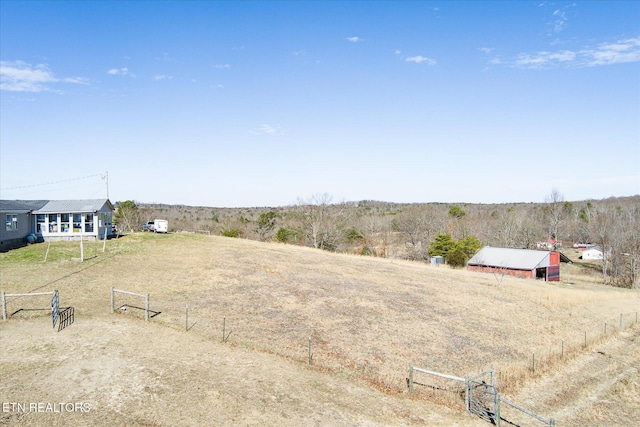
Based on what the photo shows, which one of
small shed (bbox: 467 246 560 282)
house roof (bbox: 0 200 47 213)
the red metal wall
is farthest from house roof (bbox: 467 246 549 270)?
house roof (bbox: 0 200 47 213)

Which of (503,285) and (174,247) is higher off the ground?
(174,247)

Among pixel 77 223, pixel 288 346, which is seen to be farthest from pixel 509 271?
pixel 77 223

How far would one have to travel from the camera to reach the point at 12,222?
4022cm

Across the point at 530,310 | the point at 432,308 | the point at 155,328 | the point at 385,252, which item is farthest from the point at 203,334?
the point at 385,252

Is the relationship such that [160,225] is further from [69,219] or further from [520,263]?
[520,263]

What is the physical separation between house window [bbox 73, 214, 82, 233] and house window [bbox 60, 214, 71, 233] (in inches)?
25.9

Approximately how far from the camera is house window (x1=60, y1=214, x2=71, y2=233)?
1748 inches

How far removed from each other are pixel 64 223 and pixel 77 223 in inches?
49.3

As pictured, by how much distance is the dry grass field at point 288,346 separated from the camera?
566 inches

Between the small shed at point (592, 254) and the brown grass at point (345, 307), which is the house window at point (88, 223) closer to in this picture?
the brown grass at point (345, 307)

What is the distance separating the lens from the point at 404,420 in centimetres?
1409

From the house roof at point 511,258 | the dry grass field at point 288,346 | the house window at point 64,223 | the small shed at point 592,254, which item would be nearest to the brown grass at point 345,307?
the dry grass field at point 288,346

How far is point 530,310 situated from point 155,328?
95.0 ft

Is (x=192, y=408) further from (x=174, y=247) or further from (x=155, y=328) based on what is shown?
(x=174, y=247)
